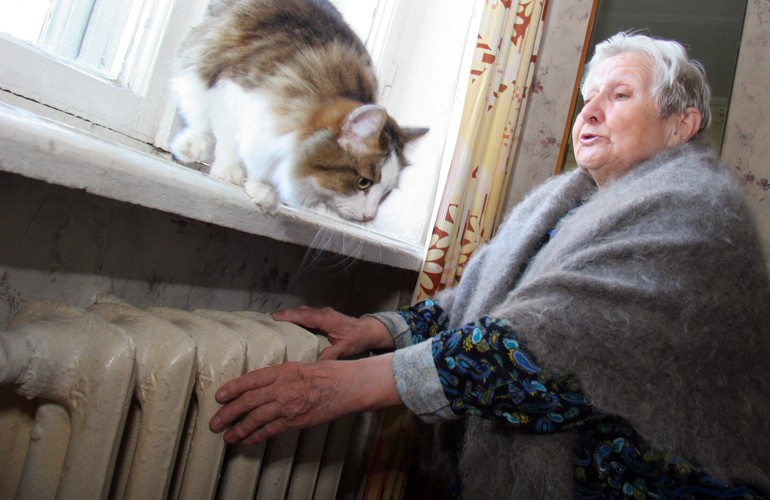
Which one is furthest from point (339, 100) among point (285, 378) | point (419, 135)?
point (285, 378)

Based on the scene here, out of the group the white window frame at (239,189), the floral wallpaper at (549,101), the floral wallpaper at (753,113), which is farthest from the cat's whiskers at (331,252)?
the floral wallpaper at (753,113)

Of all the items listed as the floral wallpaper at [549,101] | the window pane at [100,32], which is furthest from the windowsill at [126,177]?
the floral wallpaper at [549,101]

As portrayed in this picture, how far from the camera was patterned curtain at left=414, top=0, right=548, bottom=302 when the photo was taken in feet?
4.19

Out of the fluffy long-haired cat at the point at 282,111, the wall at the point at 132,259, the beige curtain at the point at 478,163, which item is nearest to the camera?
the wall at the point at 132,259

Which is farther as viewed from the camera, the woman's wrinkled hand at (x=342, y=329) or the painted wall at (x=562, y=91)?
the painted wall at (x=562, y=91)

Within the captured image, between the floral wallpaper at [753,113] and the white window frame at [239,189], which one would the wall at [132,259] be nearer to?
the white window frame at [239,189]

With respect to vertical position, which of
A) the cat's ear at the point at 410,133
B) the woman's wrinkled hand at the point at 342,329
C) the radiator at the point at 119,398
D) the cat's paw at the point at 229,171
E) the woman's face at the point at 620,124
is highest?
the woman's face at the point at 620,124

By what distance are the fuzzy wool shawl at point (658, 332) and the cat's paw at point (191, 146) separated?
0.60 metres

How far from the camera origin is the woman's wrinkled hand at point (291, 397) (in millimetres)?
697

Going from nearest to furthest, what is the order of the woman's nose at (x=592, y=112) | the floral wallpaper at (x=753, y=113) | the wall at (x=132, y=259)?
1. the wall at (x=132, y=259)
2. the woman's nose at (x=592, y=112)
3. the floral wallpaper at (x=753, y=113)

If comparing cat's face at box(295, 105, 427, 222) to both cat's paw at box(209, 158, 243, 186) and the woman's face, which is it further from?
the woman's face

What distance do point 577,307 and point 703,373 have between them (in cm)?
21

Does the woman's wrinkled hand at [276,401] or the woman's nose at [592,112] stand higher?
the woman's nose at [592,112]

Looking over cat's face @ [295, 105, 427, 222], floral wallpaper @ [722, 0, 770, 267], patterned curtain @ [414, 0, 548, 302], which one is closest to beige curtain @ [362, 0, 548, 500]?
patterned curtain @ [414, 0, 548, 302]
